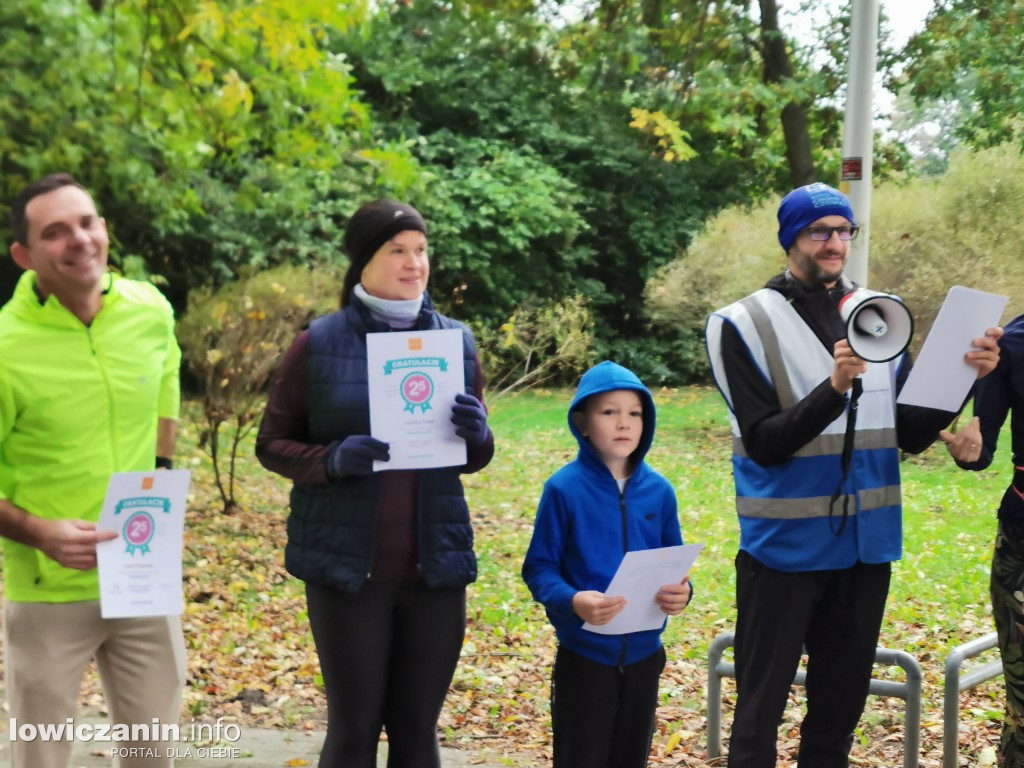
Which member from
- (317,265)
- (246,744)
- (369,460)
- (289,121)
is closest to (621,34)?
(289,121)

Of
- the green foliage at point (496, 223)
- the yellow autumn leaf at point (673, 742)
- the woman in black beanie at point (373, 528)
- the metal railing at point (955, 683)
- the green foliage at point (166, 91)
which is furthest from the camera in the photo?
the green foliage at point (496, 223)

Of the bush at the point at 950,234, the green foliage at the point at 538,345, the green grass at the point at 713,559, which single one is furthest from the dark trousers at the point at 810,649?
the bush at the point at 950,234

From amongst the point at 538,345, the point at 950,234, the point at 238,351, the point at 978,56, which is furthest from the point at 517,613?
the point at 978,56

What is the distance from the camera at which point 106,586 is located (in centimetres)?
299

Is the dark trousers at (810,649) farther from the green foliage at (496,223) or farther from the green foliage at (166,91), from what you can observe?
the green foliage at (496,223)

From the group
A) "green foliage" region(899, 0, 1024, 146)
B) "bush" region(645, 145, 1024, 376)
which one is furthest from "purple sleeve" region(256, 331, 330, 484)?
"green foliage" region(899, 0, 1024, 146)

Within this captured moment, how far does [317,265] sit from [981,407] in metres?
13.3

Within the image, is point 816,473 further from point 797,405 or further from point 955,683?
point 955,683

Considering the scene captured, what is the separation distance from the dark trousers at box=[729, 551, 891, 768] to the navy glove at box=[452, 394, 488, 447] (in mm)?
1029

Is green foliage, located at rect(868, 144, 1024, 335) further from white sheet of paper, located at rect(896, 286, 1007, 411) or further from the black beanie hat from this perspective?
the black beanie hat

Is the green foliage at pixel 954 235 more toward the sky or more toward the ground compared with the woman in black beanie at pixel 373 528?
more toward the sky

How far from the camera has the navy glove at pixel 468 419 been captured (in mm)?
3250

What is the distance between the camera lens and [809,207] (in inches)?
139

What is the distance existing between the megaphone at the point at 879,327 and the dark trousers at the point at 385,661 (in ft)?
4.62
